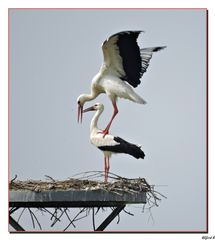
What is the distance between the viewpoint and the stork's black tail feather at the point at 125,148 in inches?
357

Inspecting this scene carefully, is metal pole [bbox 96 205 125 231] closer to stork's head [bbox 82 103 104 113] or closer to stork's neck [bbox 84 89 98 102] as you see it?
stork's head [bbox 82 103 104 113]

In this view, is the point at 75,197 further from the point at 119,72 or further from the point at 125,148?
the point at 119,72

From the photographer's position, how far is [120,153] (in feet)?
30.7

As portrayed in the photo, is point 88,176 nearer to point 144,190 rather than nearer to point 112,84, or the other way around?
point 144,190

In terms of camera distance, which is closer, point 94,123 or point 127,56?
point 94,123

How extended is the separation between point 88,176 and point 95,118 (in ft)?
3.69

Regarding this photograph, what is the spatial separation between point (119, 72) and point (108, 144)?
1289 mm

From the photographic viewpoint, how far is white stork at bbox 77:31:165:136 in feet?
32.5

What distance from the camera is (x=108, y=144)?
30.9 feet

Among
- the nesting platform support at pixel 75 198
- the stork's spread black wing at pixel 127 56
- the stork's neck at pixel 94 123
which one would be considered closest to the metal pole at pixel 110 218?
the nesting platform support at pixel 75 198

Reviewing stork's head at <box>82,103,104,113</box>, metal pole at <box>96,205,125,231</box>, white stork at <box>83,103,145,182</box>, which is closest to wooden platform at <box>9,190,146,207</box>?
metal pole at <box>96,205,125,231</box>

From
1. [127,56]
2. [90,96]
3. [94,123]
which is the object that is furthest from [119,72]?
[94,123]

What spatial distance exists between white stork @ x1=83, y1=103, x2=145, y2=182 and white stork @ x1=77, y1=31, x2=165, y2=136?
0.21 meters

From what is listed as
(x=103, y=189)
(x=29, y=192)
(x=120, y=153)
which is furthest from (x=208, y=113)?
(x=29, y=192)
